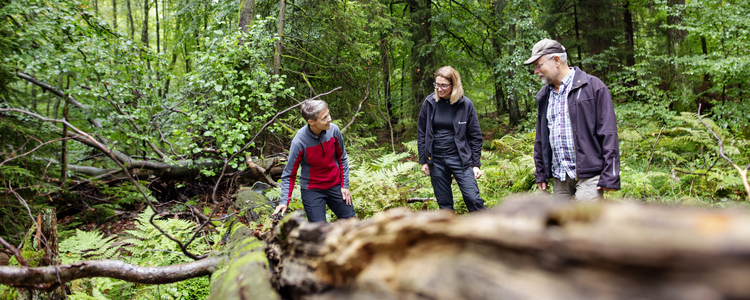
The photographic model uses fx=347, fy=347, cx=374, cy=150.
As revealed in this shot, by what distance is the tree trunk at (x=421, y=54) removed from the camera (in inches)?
477

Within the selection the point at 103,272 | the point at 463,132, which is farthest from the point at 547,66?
the point at 103,272

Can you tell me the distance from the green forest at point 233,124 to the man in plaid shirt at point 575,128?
1878 millimetres

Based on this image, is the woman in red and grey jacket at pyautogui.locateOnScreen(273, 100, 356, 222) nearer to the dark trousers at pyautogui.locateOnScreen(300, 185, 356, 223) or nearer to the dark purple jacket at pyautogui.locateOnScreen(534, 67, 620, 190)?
the dark trousers at pyautogui.locateOnScreen(300, 185, 356, 223)

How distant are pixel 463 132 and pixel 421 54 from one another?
856 centimetres

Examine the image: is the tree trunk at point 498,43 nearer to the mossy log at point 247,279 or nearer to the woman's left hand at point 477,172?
the woman's left hand at point 477,172

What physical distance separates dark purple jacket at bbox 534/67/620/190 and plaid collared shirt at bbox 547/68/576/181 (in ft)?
0.24

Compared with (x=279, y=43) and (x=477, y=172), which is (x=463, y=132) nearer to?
(x=477, y=172)

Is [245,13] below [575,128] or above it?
above

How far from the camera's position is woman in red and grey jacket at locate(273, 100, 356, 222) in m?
3.60

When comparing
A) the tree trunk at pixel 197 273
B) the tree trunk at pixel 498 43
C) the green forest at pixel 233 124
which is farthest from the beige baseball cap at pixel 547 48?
the tree trunk at pixel 498 43

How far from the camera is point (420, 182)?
21.1 ft

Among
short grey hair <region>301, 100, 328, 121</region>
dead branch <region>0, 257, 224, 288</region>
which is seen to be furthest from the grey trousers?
dead branch <region>0, 257, 224, 288</region>

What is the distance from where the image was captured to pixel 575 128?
3.04 meters

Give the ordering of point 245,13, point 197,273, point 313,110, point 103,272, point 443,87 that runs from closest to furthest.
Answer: point 103,272
point 197,273
point 313,110
point 443,87
point 245,13
